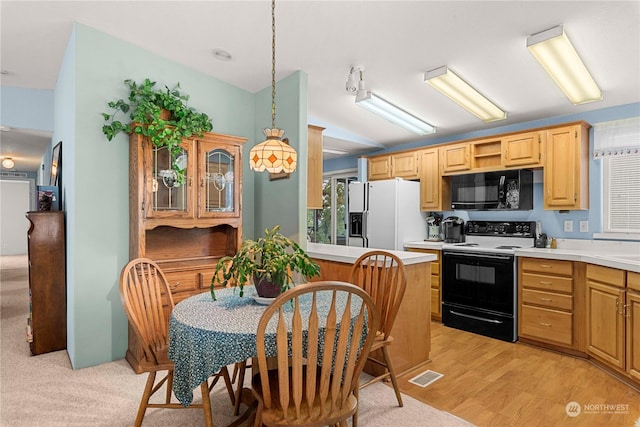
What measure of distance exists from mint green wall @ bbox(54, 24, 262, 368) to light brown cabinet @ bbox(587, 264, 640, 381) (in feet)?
12.7

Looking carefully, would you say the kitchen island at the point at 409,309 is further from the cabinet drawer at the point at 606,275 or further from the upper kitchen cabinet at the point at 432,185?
the upper kitchen cabinet at the point at 432,185

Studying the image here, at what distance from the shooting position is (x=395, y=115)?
4.04 meters

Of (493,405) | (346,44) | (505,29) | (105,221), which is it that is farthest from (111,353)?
(505,29)

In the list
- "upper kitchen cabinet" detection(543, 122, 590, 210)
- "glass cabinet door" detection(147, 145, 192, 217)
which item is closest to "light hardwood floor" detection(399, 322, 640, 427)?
"upper kitchen cabinet" detection(543, 122, 590, 210)

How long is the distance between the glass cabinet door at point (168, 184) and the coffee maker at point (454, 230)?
312cm

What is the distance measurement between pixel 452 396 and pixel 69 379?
107 inches

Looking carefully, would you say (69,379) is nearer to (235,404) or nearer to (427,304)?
(235,404)

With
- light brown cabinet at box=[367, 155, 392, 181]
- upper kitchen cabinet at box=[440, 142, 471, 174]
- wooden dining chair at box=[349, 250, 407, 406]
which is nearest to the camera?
wooden dining chair at box=[349, 250, 407, 406]

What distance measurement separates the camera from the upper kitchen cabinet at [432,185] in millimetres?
4512

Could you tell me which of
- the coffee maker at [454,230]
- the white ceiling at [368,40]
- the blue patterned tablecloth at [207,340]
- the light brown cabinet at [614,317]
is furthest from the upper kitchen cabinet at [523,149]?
the blue patterned tablecloth at [207,340]

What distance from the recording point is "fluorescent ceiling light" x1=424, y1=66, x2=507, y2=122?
Result: 119 inches

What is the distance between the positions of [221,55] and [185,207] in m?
1.35

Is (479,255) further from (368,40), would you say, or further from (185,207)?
(185,207)

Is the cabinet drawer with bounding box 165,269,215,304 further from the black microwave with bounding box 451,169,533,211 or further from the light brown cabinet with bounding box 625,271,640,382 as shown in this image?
the light brown cabinet with bounding box 625,271,640,382
